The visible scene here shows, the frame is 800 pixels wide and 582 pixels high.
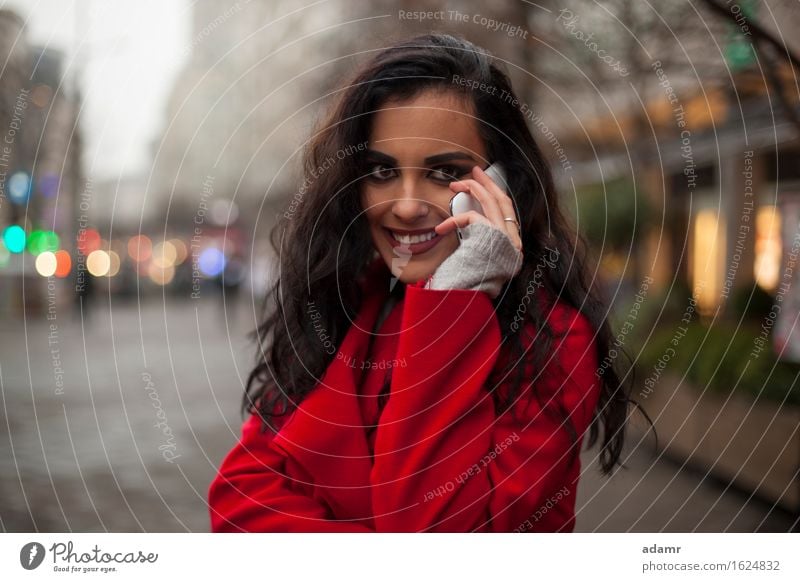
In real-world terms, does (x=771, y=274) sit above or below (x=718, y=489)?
above

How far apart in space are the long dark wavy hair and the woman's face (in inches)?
1.0

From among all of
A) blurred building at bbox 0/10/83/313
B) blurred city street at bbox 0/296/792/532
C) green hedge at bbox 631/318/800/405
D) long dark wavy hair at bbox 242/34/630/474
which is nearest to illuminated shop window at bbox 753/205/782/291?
green hedge at bbox 631/318/800/405

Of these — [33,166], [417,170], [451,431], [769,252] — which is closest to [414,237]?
[417,170]

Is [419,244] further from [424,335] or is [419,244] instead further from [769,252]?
[769,252]

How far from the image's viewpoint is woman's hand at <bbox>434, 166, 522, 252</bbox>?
4.24 feet

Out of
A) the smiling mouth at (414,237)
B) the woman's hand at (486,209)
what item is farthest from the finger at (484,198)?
the smiling mouth at (414,237)

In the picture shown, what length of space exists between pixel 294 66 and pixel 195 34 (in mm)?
3550

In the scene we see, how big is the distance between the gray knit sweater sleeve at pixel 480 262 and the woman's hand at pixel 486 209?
1 centimetres

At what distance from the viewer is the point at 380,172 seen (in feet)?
4.66

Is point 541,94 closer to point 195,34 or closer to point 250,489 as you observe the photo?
point 195,34

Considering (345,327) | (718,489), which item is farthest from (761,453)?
(345,327)

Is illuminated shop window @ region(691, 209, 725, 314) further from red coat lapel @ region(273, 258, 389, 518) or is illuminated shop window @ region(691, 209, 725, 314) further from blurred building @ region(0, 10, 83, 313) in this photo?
red coat lapel @ region(273, 258, 389, 518)

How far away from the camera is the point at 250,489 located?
4.73 feet

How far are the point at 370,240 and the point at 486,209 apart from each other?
33 centimetres
